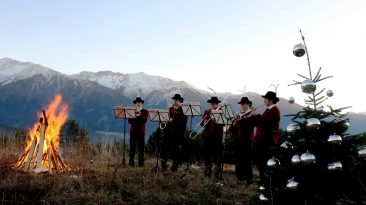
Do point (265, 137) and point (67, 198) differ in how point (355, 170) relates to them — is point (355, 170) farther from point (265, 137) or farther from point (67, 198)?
point (67, 198)

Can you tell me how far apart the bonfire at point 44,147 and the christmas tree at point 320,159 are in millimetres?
6164

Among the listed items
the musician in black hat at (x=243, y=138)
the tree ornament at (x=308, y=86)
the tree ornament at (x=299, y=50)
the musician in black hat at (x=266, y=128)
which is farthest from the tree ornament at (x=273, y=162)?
the musician in black hat at (x=243, y=138)

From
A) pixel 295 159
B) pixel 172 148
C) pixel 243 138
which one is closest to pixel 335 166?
pixel 295 159

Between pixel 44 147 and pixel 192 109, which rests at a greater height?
pixel 192 109

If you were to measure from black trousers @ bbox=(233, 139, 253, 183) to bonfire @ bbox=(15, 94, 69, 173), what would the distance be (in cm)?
448

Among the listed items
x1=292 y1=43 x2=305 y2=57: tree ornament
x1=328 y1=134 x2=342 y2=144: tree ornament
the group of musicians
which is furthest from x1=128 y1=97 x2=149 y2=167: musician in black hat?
x1=328 y1=134 x2=342 y2=144: tree ornament

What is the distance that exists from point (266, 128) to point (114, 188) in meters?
3.71

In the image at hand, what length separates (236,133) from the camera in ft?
38.8

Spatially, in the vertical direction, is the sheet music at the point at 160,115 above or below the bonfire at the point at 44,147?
above

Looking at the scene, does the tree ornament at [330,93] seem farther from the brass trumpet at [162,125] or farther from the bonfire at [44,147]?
the bonfire at [44,147]

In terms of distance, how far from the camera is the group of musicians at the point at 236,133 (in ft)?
33.4

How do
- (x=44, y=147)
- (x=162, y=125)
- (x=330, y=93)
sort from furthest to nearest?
(x=162, y=125) → (x=44, y=147) → (x=330, y=93)

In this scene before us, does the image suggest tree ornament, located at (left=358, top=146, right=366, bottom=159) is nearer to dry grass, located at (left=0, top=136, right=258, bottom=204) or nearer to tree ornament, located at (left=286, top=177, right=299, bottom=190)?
tree ornament, located at (left=286, top=177, right=299, bottom=190)

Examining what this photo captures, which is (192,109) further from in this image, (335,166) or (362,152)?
(362,152)
